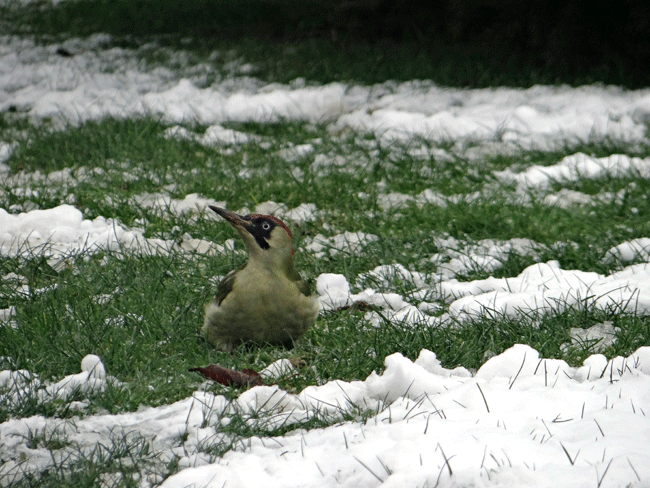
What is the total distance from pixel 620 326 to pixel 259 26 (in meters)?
10.3

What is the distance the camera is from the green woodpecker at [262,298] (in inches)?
140

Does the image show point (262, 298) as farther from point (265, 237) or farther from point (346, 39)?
point (346, 39)

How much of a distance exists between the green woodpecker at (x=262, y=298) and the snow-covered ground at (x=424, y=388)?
1.59 feet

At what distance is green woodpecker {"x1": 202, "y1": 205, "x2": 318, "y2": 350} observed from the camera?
11.7ft

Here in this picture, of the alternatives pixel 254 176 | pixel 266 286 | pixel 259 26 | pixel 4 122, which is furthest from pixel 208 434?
pixel 259 26

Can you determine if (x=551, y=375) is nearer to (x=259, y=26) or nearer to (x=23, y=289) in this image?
(x=23, y=289)

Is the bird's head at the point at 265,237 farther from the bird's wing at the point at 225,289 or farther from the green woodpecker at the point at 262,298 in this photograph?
the bird's wing at the point at 225,289

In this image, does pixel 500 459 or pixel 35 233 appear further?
pixel 35 233

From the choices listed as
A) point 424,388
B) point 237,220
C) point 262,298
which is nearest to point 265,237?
point 237,220

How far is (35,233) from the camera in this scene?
5094 millimetres

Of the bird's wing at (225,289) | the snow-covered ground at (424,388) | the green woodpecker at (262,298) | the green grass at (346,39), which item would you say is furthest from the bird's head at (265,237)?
the green grass at (346,39)

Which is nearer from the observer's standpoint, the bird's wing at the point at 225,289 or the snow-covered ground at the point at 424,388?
the snow-covered ground at the point at 424,388

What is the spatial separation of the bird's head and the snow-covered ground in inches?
26.7

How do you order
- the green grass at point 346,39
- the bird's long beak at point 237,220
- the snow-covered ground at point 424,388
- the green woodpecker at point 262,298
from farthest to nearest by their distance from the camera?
the green grass at point 346,39, the bird's long beak at point 237,220, the green woodpecker at point 262,298, the snow-covered ground at point 424,388
